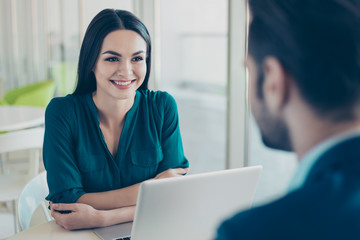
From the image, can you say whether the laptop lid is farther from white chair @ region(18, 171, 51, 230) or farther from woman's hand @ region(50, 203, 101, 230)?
white chair @ region(18, 171, 51, 230)

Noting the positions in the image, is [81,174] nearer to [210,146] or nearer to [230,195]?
[230,195]

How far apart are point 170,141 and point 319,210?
1.30m

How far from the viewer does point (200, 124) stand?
3.43 metres

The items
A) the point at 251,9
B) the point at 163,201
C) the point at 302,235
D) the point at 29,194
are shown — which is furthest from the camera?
the point at 29,194

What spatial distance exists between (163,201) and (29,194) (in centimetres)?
72

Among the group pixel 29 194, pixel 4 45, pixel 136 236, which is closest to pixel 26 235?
pixel 29 194

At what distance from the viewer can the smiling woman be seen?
5.08ft

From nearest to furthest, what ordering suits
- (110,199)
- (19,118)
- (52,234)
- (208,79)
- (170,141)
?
(52,234) < (110,199) < (170,141) < (19,118) < (208,79)

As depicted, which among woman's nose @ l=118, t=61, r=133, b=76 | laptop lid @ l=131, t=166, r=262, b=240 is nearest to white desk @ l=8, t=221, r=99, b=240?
laptop lid @ l=131, t=166, r=262, b=240

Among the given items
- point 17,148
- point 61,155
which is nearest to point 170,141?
point 61,155

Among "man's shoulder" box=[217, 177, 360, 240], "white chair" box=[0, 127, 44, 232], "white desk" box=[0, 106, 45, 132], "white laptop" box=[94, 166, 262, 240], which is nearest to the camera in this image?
"man's shoulder" box=[217, 177, 360, 240]

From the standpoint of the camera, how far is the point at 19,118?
2965 millimetres

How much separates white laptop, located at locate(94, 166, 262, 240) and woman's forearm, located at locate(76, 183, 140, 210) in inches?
16.6

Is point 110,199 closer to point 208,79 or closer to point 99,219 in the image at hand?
point 99,219
